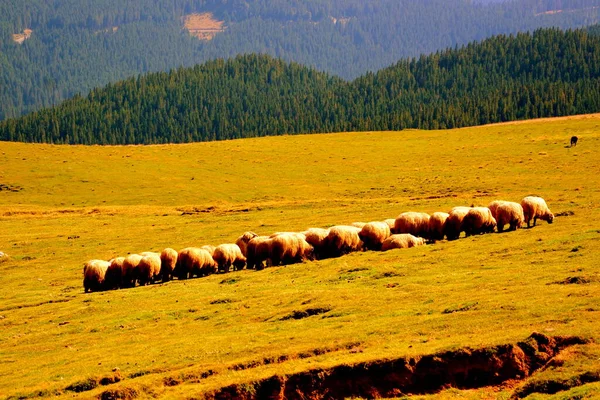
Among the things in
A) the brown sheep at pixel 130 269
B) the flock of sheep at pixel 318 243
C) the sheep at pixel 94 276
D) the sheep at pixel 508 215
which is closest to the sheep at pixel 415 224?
the flock of sheep at pixel 318 243

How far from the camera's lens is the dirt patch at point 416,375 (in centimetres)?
2117

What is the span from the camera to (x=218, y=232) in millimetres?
55375

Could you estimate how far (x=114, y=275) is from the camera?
41531 mm

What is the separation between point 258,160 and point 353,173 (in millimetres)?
14142

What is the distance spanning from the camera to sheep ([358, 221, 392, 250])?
41500 millimetres

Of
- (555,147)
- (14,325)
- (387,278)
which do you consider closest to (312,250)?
(387,278)

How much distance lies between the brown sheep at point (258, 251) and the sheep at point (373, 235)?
16.0 feet

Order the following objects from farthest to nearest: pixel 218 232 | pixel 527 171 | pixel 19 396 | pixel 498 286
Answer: pixel 527 171 → pixel 218 232 → pixel 498 286 → pixel 19 396

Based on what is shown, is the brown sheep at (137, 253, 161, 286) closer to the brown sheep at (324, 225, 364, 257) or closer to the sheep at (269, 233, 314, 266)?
the sheep at (269, 233, 314, 266)

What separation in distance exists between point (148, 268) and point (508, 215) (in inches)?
735

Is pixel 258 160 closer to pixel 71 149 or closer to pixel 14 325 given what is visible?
pixel 71 149

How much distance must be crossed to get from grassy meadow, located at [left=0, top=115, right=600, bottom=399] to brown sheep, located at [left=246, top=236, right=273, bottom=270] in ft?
6.76

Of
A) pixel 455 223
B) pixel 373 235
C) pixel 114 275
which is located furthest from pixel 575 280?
pixel 114 275

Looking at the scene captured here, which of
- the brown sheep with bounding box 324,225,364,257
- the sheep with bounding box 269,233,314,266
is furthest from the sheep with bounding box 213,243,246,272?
the brown sheep with bounding box 324,225,364,257
